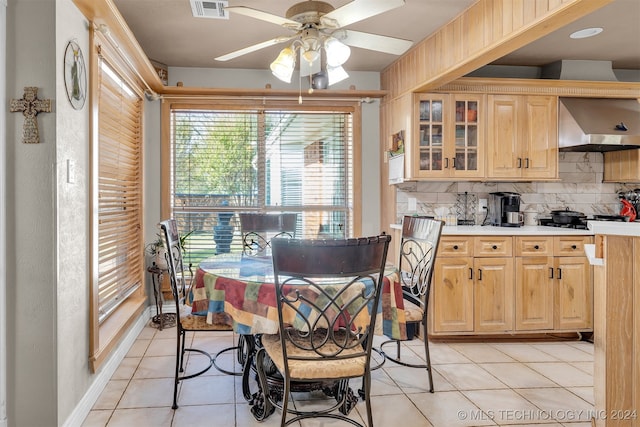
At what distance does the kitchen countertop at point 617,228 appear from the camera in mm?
1683

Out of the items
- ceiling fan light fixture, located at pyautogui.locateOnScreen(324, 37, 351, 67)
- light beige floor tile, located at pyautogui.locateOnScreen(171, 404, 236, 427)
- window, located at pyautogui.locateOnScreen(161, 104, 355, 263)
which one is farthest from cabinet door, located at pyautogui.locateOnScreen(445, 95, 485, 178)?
light beige floor tile, located at pyautogui.locateOnScreen(171, 404, 236, 427)

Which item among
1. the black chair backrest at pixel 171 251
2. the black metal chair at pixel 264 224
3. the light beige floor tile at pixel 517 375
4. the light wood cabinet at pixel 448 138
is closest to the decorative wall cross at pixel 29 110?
the black chair backrest at pixel 171 251

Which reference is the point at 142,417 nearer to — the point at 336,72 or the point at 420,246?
the point at 420,246

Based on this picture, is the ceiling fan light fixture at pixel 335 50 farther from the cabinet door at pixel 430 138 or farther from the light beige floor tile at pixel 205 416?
the light beige floor tile at pixel 205 416

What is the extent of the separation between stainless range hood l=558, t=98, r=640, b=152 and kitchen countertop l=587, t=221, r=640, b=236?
209 cm

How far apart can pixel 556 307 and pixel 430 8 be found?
8.45ft

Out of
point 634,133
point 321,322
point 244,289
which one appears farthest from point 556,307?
point 244,289

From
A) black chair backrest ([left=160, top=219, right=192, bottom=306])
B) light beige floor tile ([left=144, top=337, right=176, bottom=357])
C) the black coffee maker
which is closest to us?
black chair backrest ([left=160, top=219, right=192, bottom=306])

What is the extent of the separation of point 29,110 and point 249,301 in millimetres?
1297

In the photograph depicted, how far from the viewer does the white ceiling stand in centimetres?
279

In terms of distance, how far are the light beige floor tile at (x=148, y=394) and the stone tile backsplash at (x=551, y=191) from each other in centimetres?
251

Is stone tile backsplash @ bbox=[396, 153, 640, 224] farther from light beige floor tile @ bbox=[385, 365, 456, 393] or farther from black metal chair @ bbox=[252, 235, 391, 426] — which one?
black metal chair @ bbox=[252, 235, 391, 426]

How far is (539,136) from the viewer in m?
3.74

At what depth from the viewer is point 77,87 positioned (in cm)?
211
